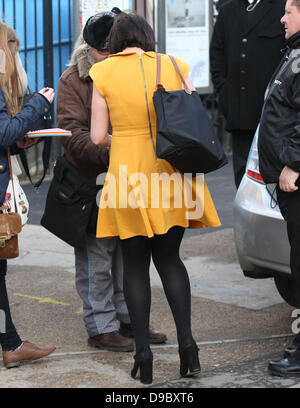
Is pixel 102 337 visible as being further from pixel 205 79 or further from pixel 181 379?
pixel 205 79

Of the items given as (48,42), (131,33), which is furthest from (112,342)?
(48,42)

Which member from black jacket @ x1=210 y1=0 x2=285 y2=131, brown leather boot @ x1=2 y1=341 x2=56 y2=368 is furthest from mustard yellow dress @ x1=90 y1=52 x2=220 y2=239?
black jacket @ x1=210 y1=0 x2=285 y2=131

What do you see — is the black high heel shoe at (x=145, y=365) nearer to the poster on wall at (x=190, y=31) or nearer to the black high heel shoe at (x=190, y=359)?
the black high heel shoe at (x=190, y=359)

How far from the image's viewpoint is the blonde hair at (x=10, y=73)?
4.50 metres

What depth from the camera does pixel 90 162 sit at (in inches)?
193

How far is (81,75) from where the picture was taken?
195 inches

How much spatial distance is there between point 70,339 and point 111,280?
0.44 m

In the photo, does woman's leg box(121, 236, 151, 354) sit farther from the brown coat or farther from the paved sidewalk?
the brown coat

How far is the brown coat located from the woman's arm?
17.5 inches

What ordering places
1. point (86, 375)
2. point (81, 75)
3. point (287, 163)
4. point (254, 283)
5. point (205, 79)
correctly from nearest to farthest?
point (287, 163), point (86, 375), point (81, 75), point (254, 283), point (205, 79)

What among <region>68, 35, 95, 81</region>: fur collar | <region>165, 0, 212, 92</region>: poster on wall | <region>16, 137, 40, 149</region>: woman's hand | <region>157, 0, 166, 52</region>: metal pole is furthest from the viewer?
<region>165, 0, 212, 92</region>: poster on wall

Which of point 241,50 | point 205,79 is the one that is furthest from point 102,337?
point 205,79

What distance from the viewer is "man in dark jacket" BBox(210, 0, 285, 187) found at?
656 cm

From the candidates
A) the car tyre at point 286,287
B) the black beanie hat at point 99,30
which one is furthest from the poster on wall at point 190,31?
the car tyre at point 286,287
